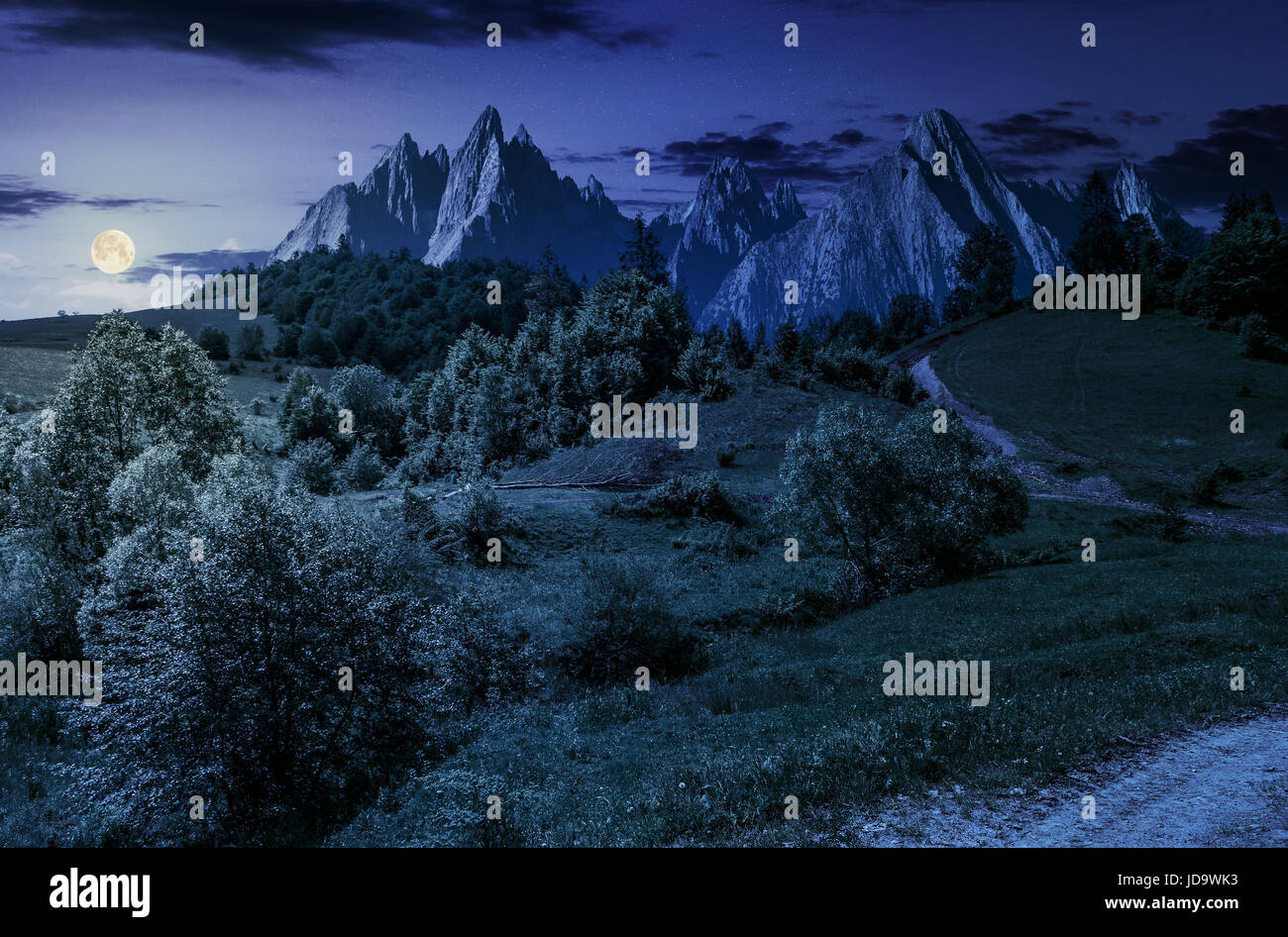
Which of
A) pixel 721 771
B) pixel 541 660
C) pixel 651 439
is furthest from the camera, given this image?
pixel 651 439

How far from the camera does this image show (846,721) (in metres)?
17.3

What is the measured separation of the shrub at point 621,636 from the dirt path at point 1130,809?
19.4 meters

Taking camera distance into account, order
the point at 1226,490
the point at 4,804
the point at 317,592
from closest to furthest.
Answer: the point at 317,592
the point at 4,804
the point at 1226,490

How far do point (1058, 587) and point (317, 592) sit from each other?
30.3 metres

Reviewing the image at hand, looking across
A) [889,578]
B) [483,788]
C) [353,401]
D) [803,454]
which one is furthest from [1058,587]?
[353,401]

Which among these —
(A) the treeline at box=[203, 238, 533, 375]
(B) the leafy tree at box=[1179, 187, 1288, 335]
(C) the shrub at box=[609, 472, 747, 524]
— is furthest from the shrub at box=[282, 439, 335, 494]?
(B) the leafy tree at box=[1179, 187, 1288, 335]

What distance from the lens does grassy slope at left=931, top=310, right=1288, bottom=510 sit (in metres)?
68.0

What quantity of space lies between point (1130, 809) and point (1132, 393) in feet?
319

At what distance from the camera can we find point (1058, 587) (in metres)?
33.4

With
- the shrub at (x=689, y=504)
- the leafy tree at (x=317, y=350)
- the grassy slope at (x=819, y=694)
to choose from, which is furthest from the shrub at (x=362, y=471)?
the leafy tree at (x=317, y=350)

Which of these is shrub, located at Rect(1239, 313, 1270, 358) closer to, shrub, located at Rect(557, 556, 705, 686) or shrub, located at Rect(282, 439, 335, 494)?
shrub, located at Rect(557, 556, 705, 686)

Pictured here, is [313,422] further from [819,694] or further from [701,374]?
[819,694]

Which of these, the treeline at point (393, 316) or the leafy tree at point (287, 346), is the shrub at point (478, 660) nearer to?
the treeline at point (393, 316)
